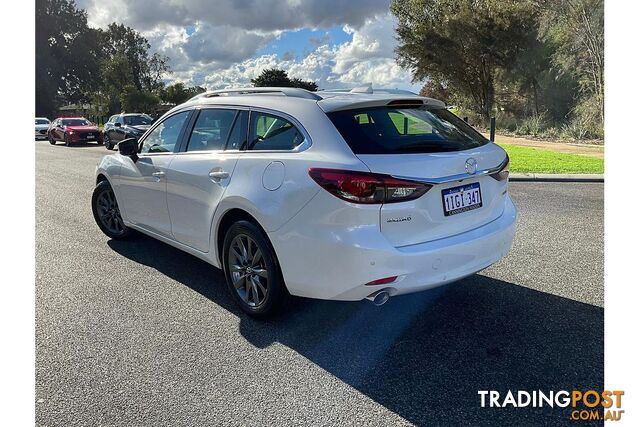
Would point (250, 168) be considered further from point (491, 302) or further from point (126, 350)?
point (491, 302)

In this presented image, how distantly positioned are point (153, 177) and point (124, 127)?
1853 centimetres

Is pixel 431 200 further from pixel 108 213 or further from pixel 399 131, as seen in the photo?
pixel 108 213

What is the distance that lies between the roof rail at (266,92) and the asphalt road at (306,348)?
1689mm

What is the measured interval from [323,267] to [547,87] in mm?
23501

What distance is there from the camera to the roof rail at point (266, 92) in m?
3.74

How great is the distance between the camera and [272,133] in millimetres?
3691

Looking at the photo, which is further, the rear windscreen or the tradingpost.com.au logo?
the rear windscreen

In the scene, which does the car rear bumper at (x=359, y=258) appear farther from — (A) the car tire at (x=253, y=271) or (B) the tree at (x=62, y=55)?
(B) the tree at (x=62, y=55)

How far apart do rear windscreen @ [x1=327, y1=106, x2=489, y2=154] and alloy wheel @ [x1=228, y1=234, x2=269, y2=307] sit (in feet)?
3.55

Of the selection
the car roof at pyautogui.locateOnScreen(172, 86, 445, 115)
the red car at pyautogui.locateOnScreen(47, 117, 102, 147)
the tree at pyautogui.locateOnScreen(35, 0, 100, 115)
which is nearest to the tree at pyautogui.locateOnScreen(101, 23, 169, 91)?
the tree at pyautogui.locateOnScreen(35, 0, 100, 115)

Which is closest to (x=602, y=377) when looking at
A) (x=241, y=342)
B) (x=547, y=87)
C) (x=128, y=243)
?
(x=241, y=342)

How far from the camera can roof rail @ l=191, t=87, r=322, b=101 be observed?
12.3 ft

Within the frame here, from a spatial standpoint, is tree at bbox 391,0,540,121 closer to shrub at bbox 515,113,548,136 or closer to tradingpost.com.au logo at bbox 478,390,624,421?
shrub at bbox 515,113,548,136

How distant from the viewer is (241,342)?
3484 mm
